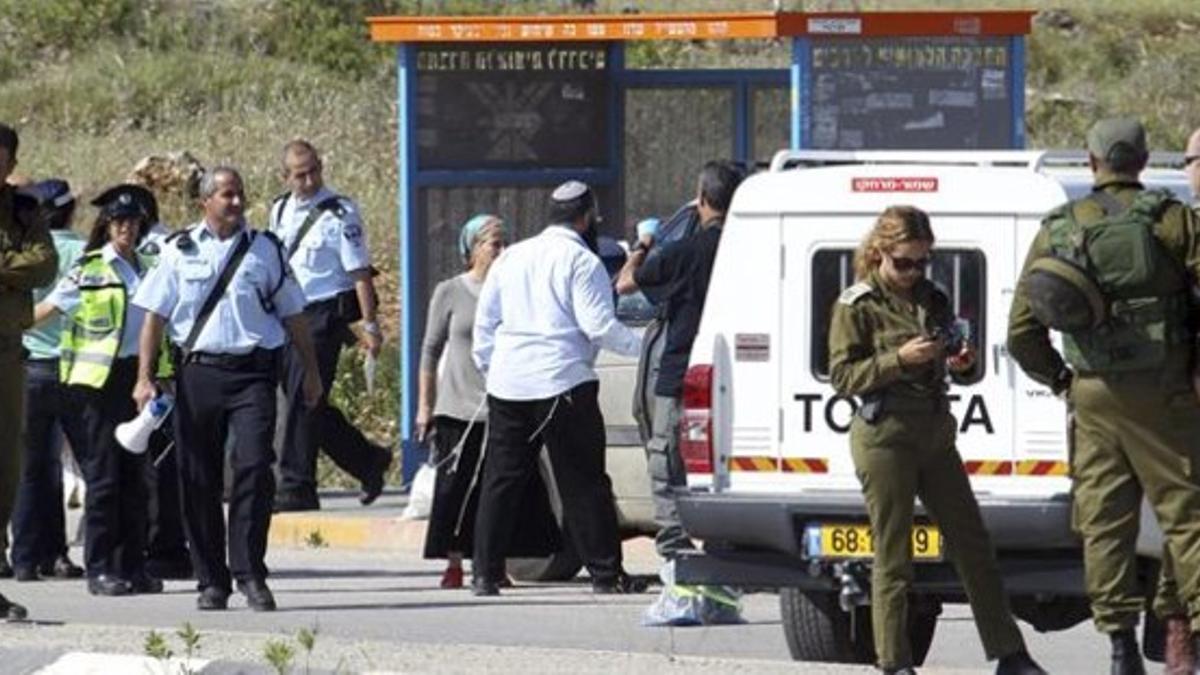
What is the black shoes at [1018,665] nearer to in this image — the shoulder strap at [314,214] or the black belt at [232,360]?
the black belt at [232,360]

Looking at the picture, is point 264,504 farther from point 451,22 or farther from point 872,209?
point 451,22

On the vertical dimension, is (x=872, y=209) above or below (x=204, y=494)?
above

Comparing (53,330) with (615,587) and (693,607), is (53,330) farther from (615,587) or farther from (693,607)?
(693,607)

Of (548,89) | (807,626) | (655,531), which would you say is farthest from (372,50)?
(807,626)

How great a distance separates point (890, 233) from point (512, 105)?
9.08m

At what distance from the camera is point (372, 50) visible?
113 feet

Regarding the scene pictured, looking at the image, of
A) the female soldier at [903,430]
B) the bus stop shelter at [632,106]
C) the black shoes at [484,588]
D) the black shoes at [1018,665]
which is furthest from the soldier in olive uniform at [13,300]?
the bus stop shelter at [632,106]

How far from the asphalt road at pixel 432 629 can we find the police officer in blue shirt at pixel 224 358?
0.32 metres

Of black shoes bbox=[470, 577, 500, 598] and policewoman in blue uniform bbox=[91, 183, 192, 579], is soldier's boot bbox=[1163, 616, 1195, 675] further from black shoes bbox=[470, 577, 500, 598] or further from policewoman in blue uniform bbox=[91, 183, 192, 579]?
policewoman in blue uniform bbox=[91, 183, 192, 579]

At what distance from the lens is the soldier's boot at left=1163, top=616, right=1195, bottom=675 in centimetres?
1047

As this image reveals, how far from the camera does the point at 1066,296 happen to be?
1034 centimetres

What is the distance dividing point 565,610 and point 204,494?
1.62 meters

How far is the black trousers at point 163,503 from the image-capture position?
591 inches

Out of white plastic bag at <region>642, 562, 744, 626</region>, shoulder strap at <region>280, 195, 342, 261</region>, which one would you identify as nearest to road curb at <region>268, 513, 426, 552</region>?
shoulder strap at <region>280, 195, 342, 261</region>
